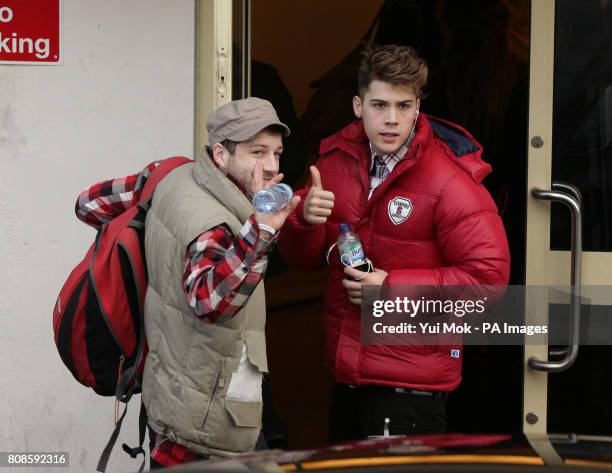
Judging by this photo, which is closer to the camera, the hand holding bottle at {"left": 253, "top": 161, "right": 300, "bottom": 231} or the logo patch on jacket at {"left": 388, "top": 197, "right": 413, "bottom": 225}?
the hand holding bottle at {"left": 253, "top": 161, "right": 300, "bottom": 231}

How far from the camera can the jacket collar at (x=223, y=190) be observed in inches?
136

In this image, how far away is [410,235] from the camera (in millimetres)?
3994

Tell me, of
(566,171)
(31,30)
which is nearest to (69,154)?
(31,30)

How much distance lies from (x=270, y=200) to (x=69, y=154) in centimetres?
170

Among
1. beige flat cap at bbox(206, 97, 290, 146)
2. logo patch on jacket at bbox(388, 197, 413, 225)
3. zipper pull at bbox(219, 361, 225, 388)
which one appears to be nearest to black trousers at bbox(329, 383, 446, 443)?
logo patch on jacket at bbox(388, 197, 413, 225)

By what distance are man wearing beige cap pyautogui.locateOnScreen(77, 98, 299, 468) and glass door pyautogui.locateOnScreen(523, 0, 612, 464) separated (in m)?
1.48

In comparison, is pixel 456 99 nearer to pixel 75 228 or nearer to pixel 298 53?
pixel 298 53

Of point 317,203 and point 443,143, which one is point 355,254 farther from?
point 443,143

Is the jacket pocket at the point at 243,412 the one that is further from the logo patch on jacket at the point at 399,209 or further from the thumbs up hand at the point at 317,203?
the logo patch on jacket at the point at 399,209

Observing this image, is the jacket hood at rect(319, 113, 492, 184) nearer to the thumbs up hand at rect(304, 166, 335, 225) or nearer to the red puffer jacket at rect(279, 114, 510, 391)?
the red puffer jacket at rect(279, 114, 510, 391)

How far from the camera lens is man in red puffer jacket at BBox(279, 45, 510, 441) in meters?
3.89

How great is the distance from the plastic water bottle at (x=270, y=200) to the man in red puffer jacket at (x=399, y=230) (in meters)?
0.53

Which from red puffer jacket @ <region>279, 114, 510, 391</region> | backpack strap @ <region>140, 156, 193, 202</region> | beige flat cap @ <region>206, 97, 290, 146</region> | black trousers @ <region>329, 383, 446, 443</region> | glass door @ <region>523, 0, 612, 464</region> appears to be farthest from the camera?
glass door @ <region>523, 0, 612, 464</region>

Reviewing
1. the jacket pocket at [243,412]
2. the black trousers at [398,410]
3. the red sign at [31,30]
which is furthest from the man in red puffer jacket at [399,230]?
the red sign at [31,30]
